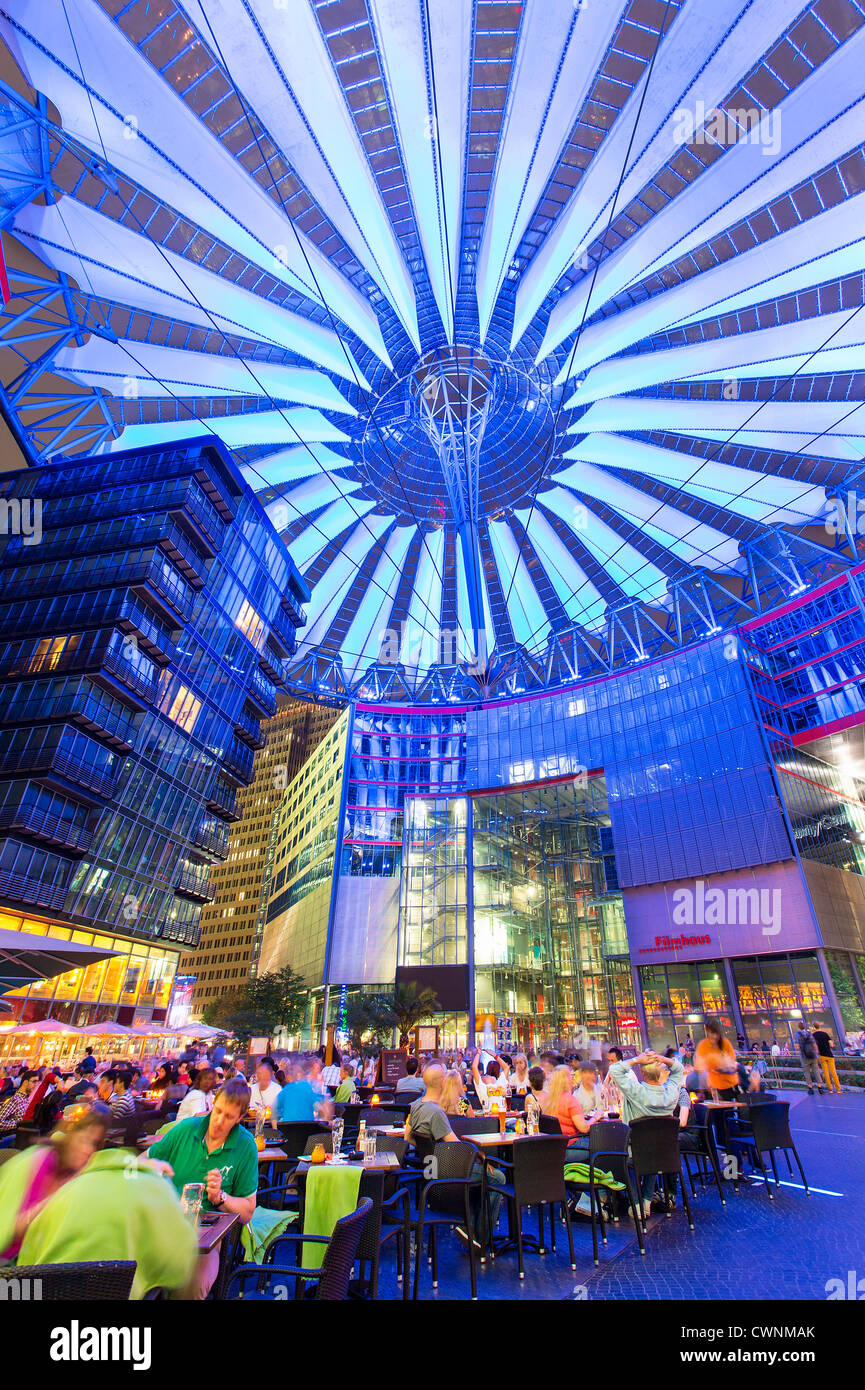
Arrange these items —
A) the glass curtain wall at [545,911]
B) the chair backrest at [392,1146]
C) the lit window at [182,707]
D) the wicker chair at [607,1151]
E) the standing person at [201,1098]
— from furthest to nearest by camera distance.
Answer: the glass curtain wall at [545,911] → the lit window at [182,707] → the standing person at [201,1098] → the wicker chair at [607,1151] → the chair backrest at [392,1146]

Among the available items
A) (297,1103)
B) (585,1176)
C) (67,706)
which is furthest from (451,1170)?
(67,706)

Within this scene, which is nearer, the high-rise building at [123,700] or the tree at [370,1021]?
the high-rise building at [123,700]

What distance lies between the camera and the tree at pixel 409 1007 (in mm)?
37156

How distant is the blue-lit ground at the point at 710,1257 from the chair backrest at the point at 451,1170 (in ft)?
1.82

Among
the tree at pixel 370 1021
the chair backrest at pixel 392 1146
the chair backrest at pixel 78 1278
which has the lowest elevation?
the chair backrest at pixel 392 1146

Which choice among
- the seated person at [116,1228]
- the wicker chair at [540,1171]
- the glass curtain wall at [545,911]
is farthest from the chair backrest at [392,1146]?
the glass curtain wall at [545,911]

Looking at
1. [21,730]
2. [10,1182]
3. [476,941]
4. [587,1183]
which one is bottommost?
[587,1183]

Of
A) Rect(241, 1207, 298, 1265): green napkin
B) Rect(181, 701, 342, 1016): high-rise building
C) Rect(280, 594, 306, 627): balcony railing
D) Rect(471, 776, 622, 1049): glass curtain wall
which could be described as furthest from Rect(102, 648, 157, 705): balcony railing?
Rect(181, 701, 342, 1016): high-rise building

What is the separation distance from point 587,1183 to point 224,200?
→ 26.2 metres

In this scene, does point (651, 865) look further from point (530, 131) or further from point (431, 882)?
point (530, 131)

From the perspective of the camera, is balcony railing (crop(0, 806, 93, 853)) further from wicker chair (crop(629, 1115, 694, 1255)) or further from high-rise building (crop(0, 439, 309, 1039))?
wicker chair (crop(629, 1115, 694, 1255))

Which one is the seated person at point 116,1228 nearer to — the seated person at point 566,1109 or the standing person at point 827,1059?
the seated person at point 566,1109

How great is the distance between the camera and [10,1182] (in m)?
3.02
